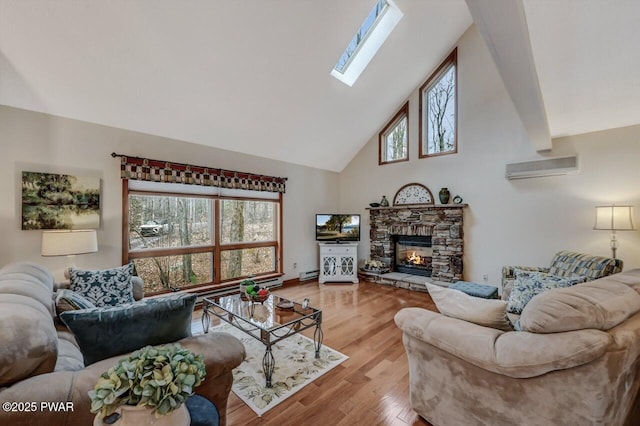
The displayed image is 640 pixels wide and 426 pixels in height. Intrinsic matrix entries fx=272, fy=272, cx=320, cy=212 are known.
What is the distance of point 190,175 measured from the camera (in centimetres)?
395

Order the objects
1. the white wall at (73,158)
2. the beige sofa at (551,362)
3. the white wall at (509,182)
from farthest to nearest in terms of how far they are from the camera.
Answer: the white wall at (509,182) < the white wall at (73,158) < the beige sofa at (551,362)

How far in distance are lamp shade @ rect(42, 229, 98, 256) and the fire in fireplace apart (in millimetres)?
4937

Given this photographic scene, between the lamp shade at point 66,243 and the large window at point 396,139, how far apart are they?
503 centimetres

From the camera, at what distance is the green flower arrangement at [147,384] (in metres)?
0.79

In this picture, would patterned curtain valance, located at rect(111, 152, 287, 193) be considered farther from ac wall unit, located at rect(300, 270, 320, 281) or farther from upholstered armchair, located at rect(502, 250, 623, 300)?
upholstered armchair, located at rect(502, 250, 623, 300)

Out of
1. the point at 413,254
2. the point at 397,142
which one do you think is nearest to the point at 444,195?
the point at 413,254

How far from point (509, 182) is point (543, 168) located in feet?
1.53

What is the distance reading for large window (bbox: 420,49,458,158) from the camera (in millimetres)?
4984

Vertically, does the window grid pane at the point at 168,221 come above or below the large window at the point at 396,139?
below

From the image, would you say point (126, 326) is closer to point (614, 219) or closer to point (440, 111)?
point (614, 219)

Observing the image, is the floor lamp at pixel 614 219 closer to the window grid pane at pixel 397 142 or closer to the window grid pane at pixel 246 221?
the window grid pane at pixel 397 142

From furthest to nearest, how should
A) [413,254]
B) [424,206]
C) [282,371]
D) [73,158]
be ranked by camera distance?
[413,254] < [424,206] < [73,158] < [282,371]

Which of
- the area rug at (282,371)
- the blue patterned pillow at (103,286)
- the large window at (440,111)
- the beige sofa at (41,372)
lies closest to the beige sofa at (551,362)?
the area rug at (282,371)

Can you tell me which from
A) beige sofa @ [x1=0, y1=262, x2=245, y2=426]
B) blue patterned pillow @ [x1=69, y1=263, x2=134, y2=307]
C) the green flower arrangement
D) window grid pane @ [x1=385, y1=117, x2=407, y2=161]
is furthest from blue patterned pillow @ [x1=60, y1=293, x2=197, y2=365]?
window grid pane @ [x1=385, y1=117, x2=407, y2=161]
